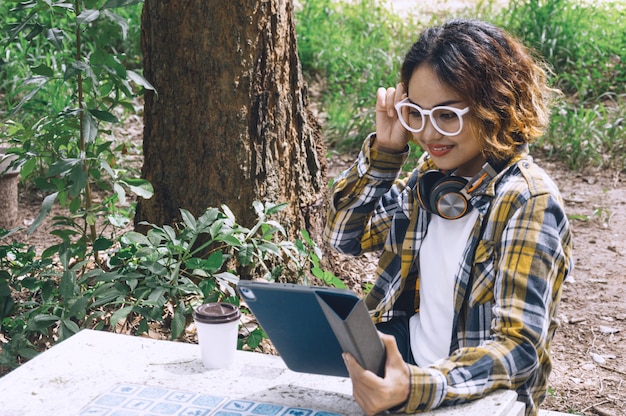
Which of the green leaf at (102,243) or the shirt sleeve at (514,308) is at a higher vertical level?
the shirt sleeve at (514,308)

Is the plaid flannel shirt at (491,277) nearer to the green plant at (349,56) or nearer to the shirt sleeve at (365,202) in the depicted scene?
the shirt sleeve at (365,202)

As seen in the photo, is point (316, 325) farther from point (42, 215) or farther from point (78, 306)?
point (42, 215)

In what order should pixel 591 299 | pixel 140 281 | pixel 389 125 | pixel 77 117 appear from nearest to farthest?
pixel 389 125 → pixel 140 281 → pixel 77 117 → pixel 591 299

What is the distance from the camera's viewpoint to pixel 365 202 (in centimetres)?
267

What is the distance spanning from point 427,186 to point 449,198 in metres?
0.09

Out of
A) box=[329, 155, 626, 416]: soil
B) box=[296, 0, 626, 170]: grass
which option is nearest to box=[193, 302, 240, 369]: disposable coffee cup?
box=[329, 155, 626, 416]: soil

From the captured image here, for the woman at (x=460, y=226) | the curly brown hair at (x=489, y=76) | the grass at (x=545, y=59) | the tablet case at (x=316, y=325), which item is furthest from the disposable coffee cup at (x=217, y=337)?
the grass at (x=545, y=59)

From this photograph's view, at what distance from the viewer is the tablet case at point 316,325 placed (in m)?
1.86

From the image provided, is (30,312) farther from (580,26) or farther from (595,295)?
(580,26)

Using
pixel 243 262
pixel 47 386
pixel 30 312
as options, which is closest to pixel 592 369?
pixel 243 262

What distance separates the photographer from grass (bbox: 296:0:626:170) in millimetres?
6336

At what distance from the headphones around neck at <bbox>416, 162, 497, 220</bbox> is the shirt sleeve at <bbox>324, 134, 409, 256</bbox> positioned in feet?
0.62

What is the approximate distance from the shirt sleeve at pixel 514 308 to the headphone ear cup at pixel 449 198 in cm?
13

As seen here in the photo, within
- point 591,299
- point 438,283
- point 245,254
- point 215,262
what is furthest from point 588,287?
point 438,283
